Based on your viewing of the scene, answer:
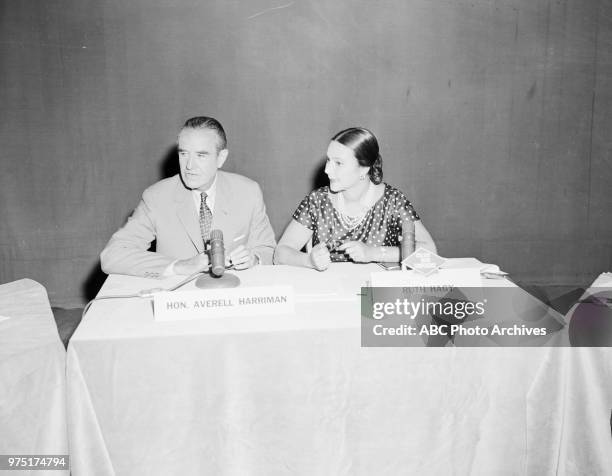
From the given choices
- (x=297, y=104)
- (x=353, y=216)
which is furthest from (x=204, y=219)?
(x=297, y=104)

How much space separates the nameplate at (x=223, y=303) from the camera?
152 centimetres

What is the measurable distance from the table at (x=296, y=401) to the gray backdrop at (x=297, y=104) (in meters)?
2.29

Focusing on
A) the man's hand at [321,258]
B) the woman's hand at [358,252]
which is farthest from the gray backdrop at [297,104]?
the man's hand at [321,258]

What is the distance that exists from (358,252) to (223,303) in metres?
0.73

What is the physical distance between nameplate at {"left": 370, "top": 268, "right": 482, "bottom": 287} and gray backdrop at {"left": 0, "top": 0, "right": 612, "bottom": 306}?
2.18 m

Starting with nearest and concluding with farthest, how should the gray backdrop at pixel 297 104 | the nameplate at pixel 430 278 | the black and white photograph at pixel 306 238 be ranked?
1. the black and white photograph at pixel 306 238
2. the nameplate at pixel 430 278
3. the gray backdrop at pixel 297 104

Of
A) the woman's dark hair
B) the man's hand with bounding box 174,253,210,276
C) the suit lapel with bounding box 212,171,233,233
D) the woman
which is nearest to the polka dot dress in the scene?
the woman

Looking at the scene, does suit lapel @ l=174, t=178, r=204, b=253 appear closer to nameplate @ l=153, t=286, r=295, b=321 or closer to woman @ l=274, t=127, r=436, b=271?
woman @ l=274, t=127, r=436, b=271

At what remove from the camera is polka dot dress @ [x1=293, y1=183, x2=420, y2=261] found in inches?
98.1

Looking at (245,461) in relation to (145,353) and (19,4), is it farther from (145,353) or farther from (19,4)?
(19,4)

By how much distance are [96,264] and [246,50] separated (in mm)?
1772

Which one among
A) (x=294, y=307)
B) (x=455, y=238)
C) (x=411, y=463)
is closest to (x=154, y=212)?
(x=294, y=307)

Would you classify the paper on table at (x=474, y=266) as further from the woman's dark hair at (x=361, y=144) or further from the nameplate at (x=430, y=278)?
the woman's dark hair at (x=361, y=144)

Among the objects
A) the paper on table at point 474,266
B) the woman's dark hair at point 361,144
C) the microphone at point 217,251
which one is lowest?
the paper on table at point 474,266
